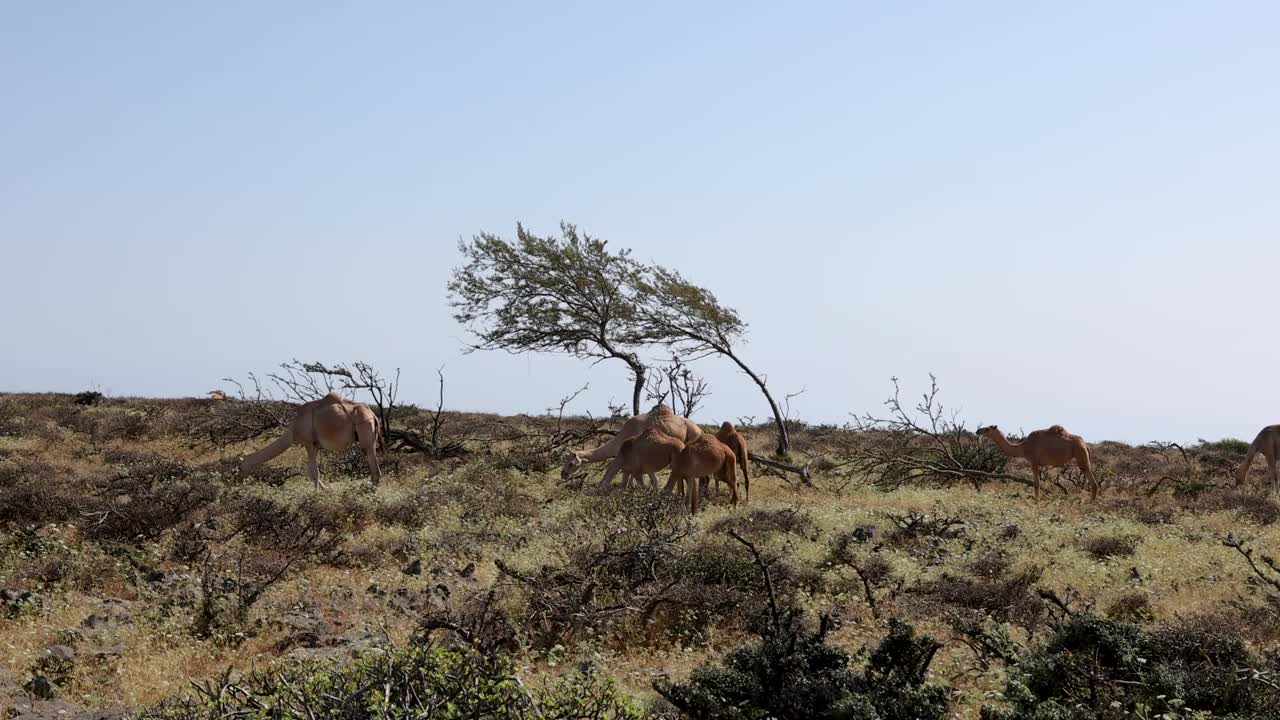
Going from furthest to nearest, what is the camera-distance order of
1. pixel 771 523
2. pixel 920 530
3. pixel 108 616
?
pixel 920 530, pixel 771 523, pixel 108 616

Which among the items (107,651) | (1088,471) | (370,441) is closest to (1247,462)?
(1088,471)

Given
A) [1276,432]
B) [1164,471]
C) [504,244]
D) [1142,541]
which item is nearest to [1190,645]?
[1142,541]

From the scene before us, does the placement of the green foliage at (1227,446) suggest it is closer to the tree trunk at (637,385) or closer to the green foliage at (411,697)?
the tree trunk at (637,385)

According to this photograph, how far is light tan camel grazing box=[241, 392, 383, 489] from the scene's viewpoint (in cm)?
1802

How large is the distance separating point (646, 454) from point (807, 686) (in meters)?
10.3

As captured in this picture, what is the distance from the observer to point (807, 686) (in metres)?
6.12

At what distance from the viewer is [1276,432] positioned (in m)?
22.4

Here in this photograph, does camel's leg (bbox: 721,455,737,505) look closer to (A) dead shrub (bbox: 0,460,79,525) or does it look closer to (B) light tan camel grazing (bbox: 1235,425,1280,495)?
(A) dead shrub (bbox: 0,460,79,525)

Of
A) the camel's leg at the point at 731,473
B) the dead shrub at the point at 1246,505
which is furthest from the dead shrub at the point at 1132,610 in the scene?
the dead shrub at the point at 1246,505

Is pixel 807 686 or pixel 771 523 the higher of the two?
pixel 771 523

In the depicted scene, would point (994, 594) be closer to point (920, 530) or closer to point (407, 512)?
point (920, 530)

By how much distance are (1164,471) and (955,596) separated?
18.4 meters

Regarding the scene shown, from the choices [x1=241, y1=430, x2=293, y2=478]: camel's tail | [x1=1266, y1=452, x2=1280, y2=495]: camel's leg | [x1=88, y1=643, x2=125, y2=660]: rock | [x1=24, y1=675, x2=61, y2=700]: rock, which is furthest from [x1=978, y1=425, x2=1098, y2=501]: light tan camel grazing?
[x1=24, y1=675, x2=61, y2=700]: rock

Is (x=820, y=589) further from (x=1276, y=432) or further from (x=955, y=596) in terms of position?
(x=1276, y=432)
